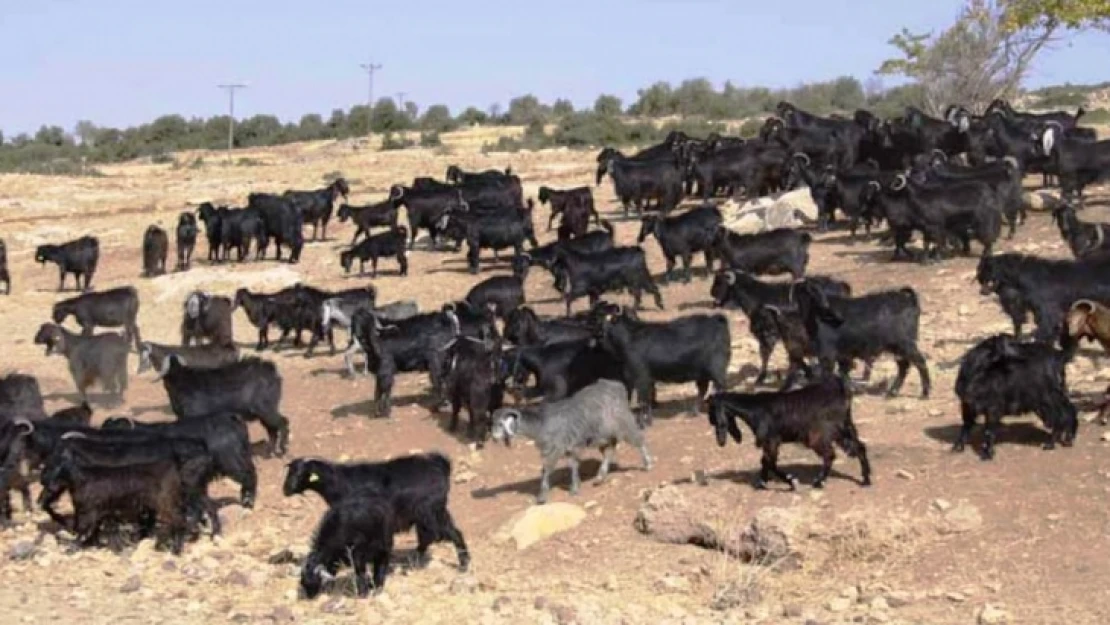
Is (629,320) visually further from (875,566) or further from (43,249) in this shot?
(43,249)

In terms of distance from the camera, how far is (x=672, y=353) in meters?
14.5

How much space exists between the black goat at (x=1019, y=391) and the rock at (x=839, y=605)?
8.12 feet

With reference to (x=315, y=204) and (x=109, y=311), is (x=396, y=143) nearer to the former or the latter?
(x=315, y=204)

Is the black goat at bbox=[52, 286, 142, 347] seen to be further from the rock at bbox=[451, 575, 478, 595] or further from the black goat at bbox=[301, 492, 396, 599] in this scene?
the rock at bbox=[451, 575, 478, 595]

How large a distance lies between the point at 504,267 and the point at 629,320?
9743mm

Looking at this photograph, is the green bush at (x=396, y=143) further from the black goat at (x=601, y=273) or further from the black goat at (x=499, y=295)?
the black goat at (x=499, y=295)

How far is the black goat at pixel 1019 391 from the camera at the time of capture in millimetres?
12172

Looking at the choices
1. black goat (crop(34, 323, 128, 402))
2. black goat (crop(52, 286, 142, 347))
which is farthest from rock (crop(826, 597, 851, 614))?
black goat (crop(52, 286, 142, 347))

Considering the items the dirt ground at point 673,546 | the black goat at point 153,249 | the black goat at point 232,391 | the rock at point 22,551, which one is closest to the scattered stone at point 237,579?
the dirt ground at point 673,546

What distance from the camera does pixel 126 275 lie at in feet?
90.4

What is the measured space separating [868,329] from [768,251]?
572 centimetres

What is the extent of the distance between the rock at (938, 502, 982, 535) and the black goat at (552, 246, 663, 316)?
887cm

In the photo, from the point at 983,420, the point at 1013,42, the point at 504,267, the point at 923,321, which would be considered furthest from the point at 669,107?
the point at 983,420

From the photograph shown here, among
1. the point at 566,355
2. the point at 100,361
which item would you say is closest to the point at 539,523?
the point at 566,355
